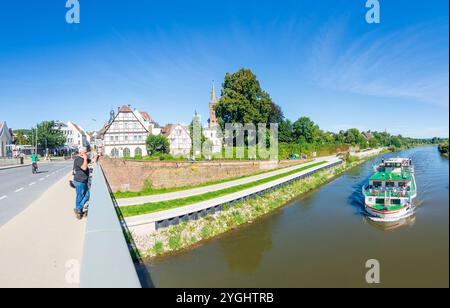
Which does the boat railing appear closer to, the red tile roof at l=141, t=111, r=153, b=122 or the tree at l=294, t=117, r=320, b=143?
the tree at l=294, t=117, r=320, b=143

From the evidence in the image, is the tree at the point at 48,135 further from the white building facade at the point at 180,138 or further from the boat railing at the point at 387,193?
the boat railing at the point at 387,193

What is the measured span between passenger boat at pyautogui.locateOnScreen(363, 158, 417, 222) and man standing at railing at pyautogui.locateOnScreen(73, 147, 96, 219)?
21.1 metres

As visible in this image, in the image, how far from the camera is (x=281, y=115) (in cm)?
7231

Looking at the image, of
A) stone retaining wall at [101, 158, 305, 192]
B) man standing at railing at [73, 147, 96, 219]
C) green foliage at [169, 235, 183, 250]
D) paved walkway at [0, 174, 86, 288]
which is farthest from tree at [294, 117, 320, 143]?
paved walkway at [0, 174, 86, 288]

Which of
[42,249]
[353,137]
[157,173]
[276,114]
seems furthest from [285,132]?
[42,249]

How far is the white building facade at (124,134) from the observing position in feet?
183

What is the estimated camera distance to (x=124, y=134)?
56.4 metres

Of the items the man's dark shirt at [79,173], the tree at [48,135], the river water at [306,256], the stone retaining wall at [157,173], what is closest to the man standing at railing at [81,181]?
the man's dark shirt at [79,173]

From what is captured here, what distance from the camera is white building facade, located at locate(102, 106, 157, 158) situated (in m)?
55.9

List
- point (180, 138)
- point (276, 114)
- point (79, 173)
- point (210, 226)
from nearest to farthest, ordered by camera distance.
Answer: point (79, 173) → point (210, 226) → point (180, 138) → point (276, 114)

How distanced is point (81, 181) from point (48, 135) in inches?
2825

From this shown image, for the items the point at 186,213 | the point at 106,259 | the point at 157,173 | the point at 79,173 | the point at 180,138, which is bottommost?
the point at 186,213

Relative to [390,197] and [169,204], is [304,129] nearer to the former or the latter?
[390,197]

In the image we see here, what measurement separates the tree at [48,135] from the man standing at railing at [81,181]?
71100 mm
